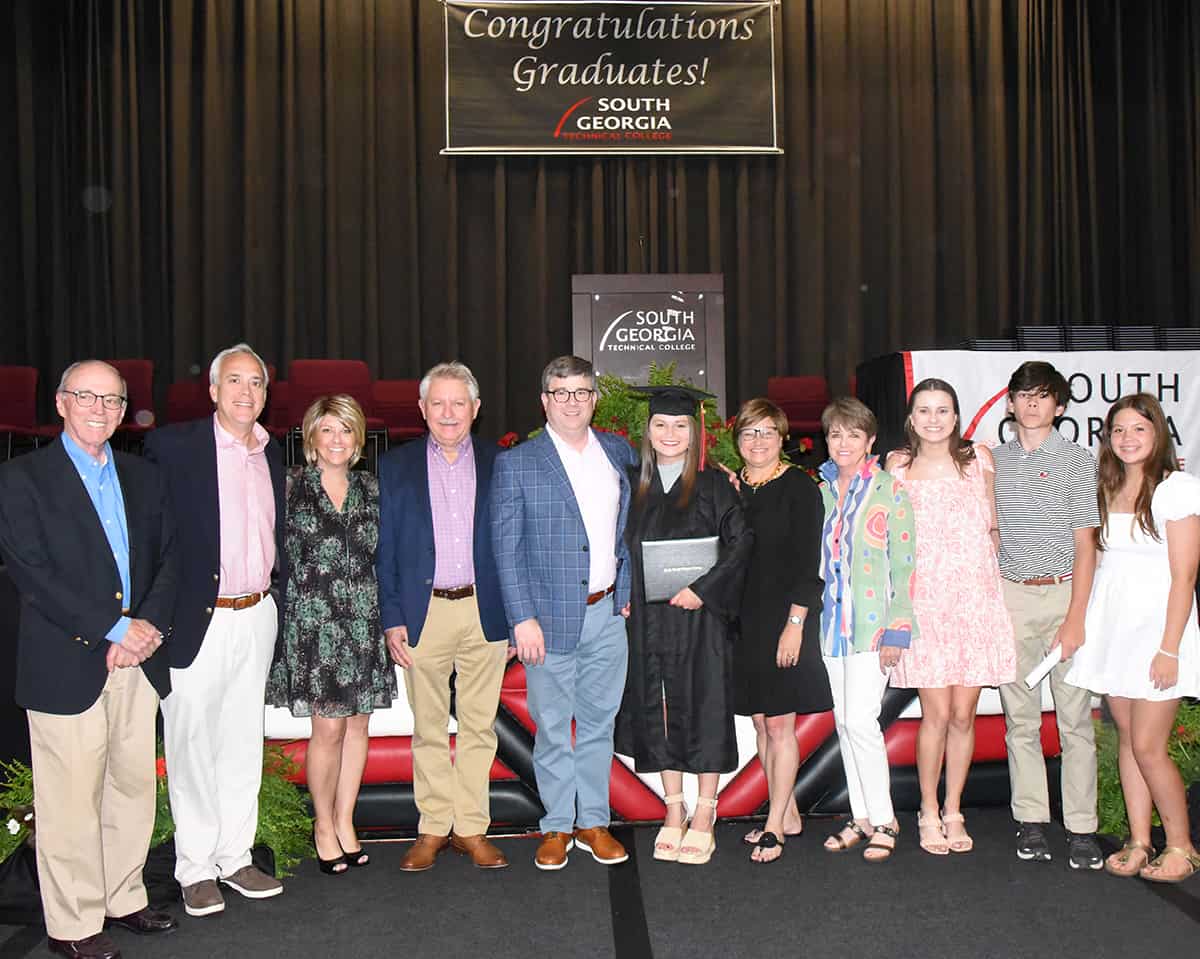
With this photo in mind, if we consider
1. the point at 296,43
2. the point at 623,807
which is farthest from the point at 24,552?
the point at 296,43

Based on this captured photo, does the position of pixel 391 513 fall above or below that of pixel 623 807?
above

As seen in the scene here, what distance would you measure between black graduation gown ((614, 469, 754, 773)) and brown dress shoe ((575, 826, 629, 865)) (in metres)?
0.27

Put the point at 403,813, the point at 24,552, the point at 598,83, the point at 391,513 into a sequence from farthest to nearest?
1. the point at 598,83
2. the point at 403,813
3. the point at 391,513
4. the point at 24,552

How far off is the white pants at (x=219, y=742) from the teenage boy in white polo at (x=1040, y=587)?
2527 mm

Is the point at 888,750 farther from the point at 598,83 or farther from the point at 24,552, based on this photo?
the point at 598,83

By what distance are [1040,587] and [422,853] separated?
2.31 m

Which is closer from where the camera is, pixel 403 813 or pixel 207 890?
pixel 207 890

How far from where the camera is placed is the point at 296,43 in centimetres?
924

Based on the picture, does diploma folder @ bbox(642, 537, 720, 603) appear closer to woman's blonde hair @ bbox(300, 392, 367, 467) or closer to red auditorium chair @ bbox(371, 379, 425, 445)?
woman's blonde hair @ bbox(300, 392, 367, 467)

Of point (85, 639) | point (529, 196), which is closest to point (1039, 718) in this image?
point (85, 639)

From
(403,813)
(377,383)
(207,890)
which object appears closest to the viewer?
(207,890)

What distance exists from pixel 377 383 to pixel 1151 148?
738cm

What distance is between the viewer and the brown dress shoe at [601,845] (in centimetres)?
343

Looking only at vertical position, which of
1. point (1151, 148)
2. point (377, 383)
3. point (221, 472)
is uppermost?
point (1151, 148)
